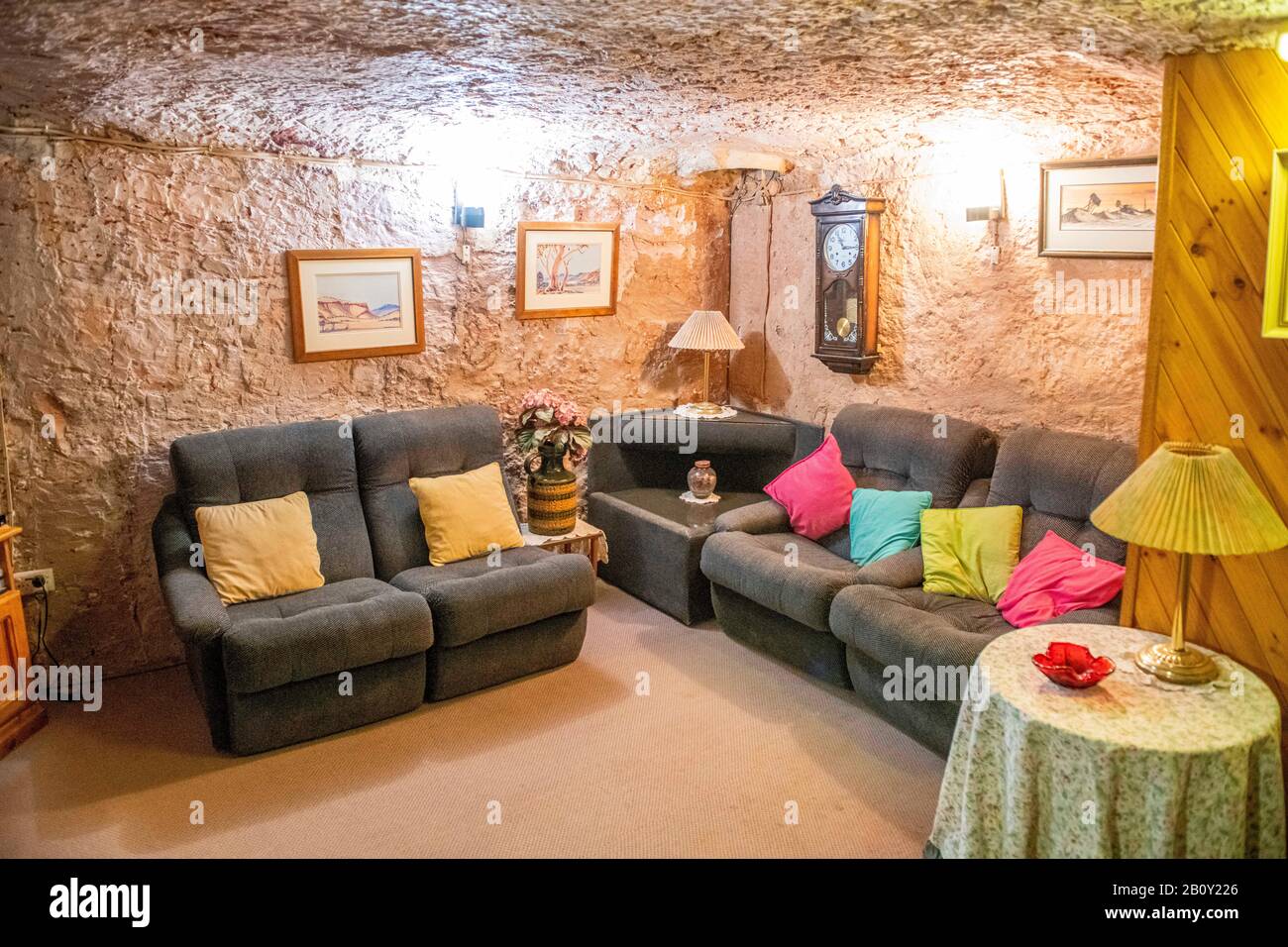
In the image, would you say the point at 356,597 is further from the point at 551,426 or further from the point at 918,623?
the point at 918,623

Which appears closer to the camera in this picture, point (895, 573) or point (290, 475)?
point (895, 573)

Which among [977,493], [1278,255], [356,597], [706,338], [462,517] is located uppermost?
[1278,255]

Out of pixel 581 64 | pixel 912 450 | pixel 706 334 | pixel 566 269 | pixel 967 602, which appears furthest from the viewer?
pixel 706 334

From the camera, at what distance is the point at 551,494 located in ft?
15.5

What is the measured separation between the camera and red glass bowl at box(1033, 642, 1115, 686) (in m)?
2.57

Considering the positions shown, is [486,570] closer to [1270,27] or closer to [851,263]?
[851,263]

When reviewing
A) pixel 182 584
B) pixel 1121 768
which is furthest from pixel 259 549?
pixel 1121 768

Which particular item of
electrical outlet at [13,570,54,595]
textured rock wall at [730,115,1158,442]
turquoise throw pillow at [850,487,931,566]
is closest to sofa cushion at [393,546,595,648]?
turquoise throw pillow at [850,487,931,566]

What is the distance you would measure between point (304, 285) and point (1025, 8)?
3.08 metres

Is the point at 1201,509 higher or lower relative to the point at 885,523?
higher

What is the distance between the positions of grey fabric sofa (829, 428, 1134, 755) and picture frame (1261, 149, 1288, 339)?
1.20 m

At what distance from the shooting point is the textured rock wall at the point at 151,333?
3850mm

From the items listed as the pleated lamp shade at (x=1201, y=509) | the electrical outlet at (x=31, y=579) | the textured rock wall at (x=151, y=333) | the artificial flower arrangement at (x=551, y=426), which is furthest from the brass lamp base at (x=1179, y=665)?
the electrical outlet at (x=31, y=579)

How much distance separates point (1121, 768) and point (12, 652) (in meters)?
3.57
